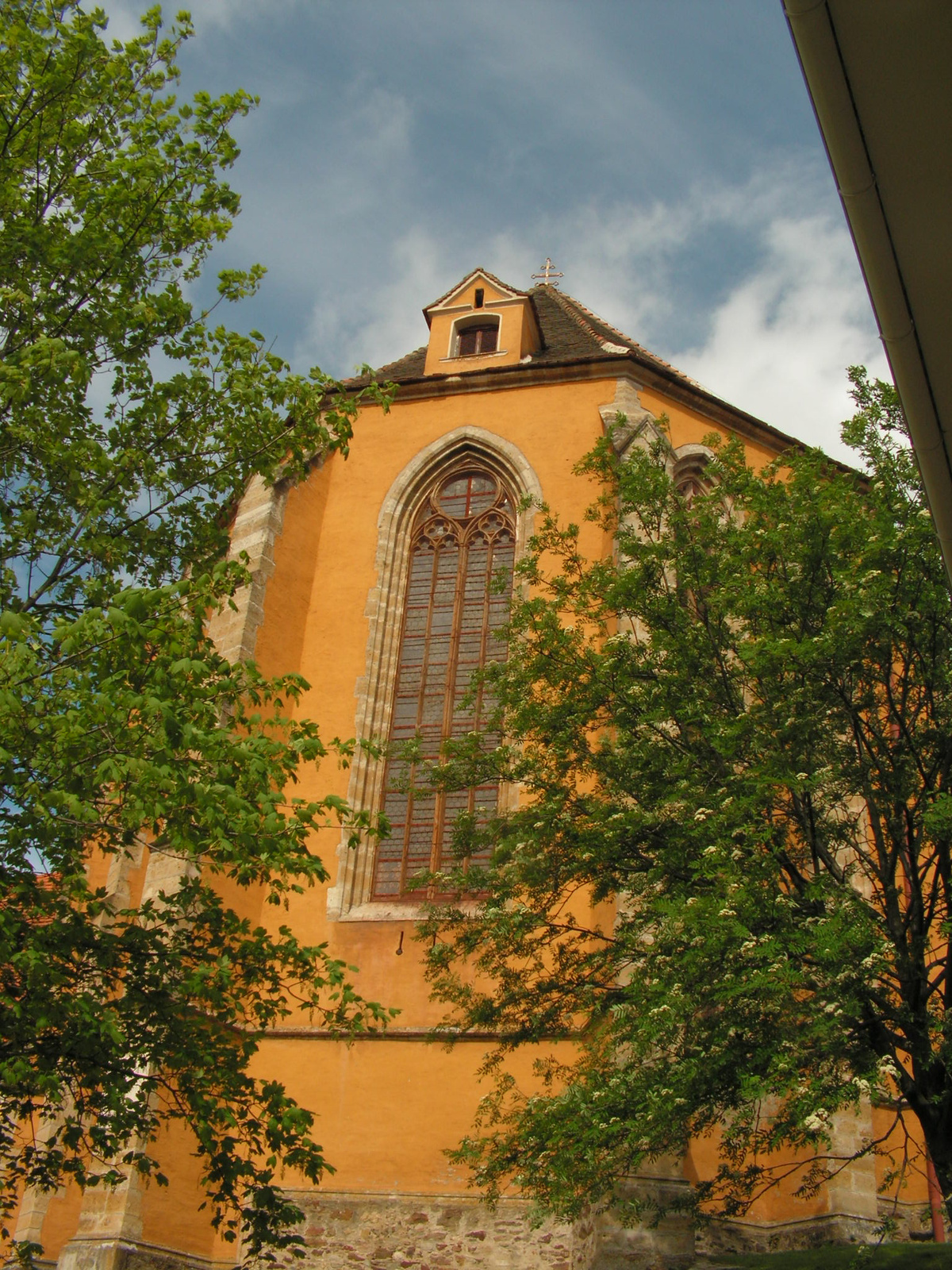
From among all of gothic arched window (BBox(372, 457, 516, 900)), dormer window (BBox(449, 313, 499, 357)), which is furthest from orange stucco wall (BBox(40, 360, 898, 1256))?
gothic arched window (BBox(372, 457, 516, 900))

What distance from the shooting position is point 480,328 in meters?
18.1

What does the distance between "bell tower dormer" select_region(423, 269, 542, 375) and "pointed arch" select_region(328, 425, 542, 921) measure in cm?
183

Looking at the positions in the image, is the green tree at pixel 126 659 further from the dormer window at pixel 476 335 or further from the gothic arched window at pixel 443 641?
the dormer window at pixel 476 335

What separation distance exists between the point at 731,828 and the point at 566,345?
1199cm

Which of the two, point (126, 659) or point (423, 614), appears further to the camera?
point (423, 614)

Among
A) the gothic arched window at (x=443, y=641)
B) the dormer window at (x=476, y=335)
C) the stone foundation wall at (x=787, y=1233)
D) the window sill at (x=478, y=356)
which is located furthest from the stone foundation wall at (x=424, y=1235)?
the dormer window at (x=476, y=335)

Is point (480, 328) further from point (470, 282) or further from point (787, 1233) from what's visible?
point (787, 1233)

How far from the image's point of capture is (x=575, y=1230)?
1020cm

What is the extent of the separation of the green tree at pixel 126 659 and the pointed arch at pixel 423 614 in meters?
4.89

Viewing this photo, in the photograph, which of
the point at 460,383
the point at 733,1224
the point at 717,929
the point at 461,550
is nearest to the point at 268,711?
the point at 461,550

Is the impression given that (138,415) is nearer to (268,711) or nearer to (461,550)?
(268,711)

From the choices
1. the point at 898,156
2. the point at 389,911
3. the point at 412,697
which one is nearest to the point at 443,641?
the point at 412,697

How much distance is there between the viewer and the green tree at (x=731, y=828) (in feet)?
22.7

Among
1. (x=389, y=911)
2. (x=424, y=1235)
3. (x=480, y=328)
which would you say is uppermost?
(x=480, y=328)
